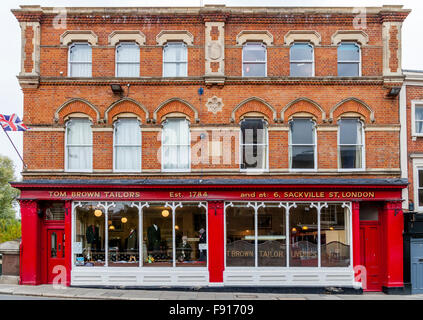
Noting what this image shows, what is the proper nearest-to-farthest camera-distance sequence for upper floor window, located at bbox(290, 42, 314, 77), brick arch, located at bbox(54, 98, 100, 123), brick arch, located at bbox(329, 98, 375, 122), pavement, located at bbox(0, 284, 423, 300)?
pavement, located at bbox(0, 284, 423, 300)
brick arch, located at bbox(329, 98, 375, 122)
brick arch, located at bbox(54, 98, 100, 123)
upper floor window, located at bbox(290, 42, 314, 77)

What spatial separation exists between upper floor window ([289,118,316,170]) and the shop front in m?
0.91

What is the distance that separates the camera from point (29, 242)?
51.3ft

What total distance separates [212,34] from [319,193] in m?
7.50

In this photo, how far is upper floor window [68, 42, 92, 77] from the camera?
1642 centimetres

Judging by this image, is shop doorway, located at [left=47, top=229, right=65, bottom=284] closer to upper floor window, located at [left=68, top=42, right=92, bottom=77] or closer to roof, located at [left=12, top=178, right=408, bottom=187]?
roof, located at [left=12, top=178, right=408, bottom=187]

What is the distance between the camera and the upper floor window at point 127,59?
1642 cm

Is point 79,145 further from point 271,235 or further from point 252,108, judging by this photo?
point 271,235

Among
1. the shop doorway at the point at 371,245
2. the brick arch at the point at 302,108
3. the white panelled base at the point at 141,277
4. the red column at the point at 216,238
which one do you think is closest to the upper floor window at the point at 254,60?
the brick arch at the point at 302,108

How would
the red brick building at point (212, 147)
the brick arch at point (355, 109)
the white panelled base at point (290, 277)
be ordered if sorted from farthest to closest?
the brick arch at point (355, 109) → the red brick building at point (212, 147) → the white panelled base at point (290, 277)

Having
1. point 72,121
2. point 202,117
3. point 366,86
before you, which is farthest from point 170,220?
point 366,86

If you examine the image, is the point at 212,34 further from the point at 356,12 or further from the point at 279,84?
the point at 356,12

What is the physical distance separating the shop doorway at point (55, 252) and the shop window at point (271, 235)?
768 cm

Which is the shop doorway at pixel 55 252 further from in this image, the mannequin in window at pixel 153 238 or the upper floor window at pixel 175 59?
the upper floor window at pixel 175 59

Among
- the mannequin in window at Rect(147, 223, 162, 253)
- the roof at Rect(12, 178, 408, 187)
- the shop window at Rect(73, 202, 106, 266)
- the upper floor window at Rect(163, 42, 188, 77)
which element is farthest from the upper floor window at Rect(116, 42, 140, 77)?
the mannequin in window at Rect(147, 223, 162, 253)
